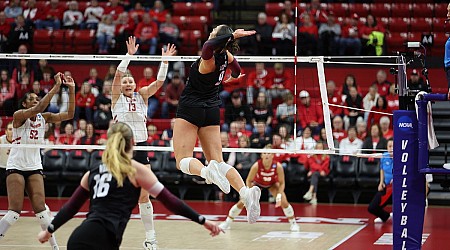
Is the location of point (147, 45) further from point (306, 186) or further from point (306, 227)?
point (306, 227)

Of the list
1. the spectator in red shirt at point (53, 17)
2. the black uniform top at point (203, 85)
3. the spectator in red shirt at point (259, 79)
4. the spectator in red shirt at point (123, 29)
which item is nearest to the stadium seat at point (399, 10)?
the spectator in red shirt at point (259, 79)

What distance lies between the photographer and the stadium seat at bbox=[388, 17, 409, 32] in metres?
20.2

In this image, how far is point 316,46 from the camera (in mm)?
19141

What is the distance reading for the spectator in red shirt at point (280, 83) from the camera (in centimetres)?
1816

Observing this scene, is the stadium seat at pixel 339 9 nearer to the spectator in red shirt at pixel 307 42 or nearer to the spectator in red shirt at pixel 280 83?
the spectator in red shirt at pixel 307 42

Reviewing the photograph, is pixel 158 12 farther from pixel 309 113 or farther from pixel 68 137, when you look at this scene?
pixel 309 113

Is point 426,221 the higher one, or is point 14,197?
point 14,197

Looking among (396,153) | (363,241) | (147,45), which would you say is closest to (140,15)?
(147,45)

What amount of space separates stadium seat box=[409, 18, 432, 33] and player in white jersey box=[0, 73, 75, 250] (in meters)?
12.1

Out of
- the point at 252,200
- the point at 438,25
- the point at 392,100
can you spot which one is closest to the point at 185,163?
the point at 252,200

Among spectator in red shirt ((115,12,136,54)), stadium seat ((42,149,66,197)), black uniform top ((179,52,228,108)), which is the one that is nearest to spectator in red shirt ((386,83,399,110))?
spectator in red shirt ((115,12,136,54))

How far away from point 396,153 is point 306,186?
8342mm

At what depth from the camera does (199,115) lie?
9.00 metres

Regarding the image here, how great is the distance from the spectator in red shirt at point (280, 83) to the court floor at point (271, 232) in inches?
116
